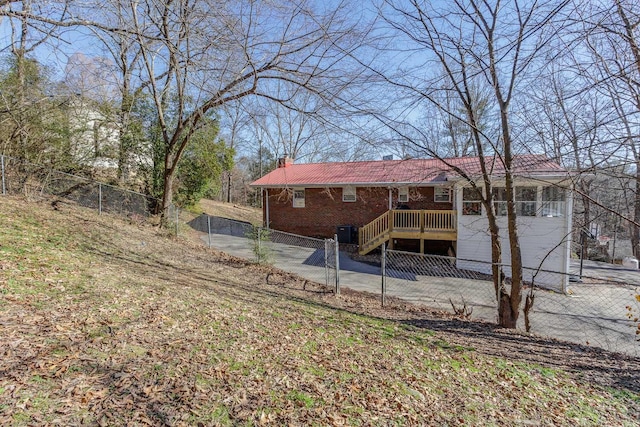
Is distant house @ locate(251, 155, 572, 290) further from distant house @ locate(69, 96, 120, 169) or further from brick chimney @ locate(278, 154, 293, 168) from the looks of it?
distant house @ locate(69, 96, 120, 169)

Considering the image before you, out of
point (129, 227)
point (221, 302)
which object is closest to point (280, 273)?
point (221, 302)

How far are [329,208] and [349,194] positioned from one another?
4.10ft

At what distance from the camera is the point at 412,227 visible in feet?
42.9

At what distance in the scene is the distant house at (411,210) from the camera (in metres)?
10.9

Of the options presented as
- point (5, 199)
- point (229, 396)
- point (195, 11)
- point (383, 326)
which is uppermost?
point (195, 11)

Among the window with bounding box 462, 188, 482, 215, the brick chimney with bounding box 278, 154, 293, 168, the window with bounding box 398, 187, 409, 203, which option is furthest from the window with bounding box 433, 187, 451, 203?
the brick chimney with bounding box 278, 154, 293, 168

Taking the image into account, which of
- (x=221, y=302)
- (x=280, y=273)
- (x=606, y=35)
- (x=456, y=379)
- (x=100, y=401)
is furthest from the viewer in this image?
(x=280, y=273)

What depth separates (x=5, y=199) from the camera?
8.08 m

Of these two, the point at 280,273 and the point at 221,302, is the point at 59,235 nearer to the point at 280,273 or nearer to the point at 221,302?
the point at 221,302

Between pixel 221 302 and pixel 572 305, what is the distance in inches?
373

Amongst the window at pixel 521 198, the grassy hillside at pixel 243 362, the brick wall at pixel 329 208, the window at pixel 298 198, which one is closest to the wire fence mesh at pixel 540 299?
the grassy hillside at pixel 243 362

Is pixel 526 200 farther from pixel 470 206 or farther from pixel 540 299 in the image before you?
pixel 540 299

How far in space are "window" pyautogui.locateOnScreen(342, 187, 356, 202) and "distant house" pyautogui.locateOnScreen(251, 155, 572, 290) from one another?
5cm

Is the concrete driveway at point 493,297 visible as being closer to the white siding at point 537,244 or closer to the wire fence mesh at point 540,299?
the wire fence mesh at point 540,299
